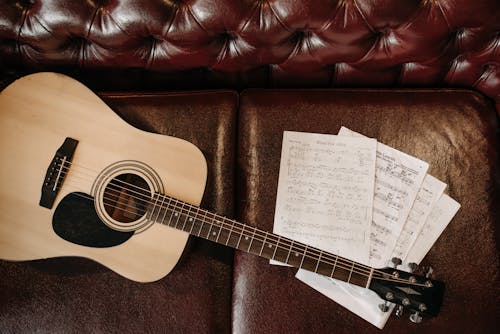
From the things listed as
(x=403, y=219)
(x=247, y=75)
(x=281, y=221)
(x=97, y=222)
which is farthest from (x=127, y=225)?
(x=403, y=219)

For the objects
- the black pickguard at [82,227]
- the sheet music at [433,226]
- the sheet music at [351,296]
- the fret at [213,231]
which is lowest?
the black pickguard at [82,227]

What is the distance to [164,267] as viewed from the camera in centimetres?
96

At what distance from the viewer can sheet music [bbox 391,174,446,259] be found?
102 centimetres

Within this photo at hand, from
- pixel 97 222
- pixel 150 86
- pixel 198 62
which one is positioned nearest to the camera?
pixel 97 222

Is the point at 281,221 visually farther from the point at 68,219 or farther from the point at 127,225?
the point at 68,219

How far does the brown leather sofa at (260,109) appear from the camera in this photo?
941 millimetres

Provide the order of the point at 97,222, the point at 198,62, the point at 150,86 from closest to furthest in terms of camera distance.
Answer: the point at 97,222 < the point at 198,62 < the point at 150,86

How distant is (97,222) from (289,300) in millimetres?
523

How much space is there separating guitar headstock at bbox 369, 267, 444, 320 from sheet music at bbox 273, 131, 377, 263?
0.14 meters

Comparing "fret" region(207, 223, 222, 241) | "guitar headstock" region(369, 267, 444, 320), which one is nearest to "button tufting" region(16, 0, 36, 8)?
"fret" region(207, 223, 222, 241)

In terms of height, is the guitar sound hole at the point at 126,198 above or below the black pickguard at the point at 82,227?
above

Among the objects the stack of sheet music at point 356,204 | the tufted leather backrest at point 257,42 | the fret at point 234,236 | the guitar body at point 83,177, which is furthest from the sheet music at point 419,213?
the guitar body at point 83,177

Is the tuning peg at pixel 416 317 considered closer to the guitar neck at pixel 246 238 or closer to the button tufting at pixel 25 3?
the guitar neck at pixel 246 238

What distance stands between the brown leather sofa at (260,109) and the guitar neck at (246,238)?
93 millimetres
